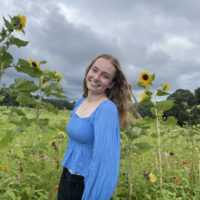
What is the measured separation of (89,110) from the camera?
1611mm

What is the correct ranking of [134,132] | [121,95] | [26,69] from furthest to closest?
[134,132], [121,95], [26,69]

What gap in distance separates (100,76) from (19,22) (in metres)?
0.79

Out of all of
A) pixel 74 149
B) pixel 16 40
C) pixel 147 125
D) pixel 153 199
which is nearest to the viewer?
pixel 16 40

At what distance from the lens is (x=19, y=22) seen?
1565 mm

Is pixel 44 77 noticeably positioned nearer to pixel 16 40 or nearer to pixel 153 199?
pixel 16 40

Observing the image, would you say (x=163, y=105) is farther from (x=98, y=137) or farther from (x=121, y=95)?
(x=98, y=137)

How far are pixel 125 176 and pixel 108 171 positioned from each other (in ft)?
5.34

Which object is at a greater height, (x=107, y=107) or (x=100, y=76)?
(x=100, y=76)

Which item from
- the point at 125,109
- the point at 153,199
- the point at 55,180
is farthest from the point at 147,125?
the point at 55,180

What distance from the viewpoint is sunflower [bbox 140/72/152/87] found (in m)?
2.32

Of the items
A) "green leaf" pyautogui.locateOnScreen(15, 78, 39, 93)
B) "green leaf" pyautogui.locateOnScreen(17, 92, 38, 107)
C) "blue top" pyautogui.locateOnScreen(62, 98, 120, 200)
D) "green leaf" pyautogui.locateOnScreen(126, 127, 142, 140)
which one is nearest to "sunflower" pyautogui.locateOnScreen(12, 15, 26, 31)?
"green leaf" pyautogui.locateOnScreen(15, 78, 39, 93)

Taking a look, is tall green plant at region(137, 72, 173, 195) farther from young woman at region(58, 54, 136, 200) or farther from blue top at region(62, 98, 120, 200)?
blue top at region(62, 98, 120, 200)

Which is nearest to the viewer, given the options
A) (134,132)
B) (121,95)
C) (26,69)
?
(26,69)

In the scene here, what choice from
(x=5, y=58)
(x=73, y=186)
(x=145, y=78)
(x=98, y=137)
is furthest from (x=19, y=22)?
(x=145, y=78)
